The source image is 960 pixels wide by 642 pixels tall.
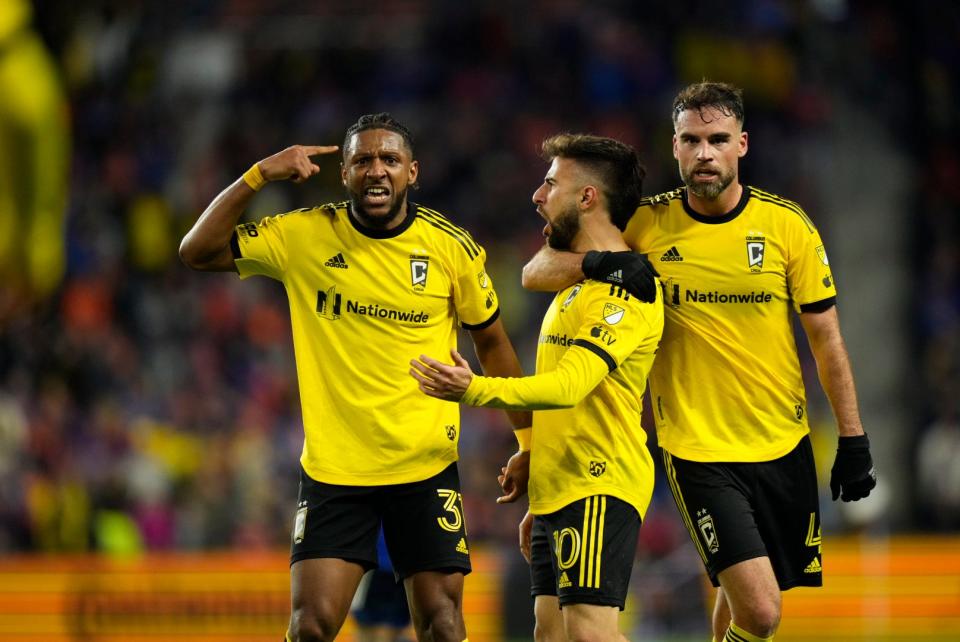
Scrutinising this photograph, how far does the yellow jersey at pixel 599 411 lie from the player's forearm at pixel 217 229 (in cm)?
146

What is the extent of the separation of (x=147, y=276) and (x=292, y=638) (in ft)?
40.6

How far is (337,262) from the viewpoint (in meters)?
7.20

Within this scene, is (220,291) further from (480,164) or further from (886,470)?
(886,470)

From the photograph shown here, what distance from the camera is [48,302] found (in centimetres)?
1836

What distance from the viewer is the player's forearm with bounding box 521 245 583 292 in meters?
6.86

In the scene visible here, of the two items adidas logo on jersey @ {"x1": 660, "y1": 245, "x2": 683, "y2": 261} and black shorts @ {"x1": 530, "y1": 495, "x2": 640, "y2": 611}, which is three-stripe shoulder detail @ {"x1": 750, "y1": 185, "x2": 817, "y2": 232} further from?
black shorts @ {"x1": 530, "y1": 495, "x2": 640, "y2": 611}

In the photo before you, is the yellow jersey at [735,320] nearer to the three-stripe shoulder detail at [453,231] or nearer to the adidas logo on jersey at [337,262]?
the three-stripe shoulder detail at [453,231]

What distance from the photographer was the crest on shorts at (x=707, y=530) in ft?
23.4

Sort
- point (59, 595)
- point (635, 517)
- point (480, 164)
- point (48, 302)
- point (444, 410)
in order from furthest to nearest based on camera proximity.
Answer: point (480, 164), point (48, 302), point (59, 595), point (444, 410), point (635, 517)

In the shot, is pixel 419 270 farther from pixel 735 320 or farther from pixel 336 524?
pixel 735 320

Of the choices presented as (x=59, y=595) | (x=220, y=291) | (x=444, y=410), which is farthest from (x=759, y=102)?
(x=444, y=410)

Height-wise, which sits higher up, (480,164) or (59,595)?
(480,164)

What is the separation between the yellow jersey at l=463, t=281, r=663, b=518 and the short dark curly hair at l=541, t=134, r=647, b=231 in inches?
15.9

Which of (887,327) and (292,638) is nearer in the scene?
(292,638)
